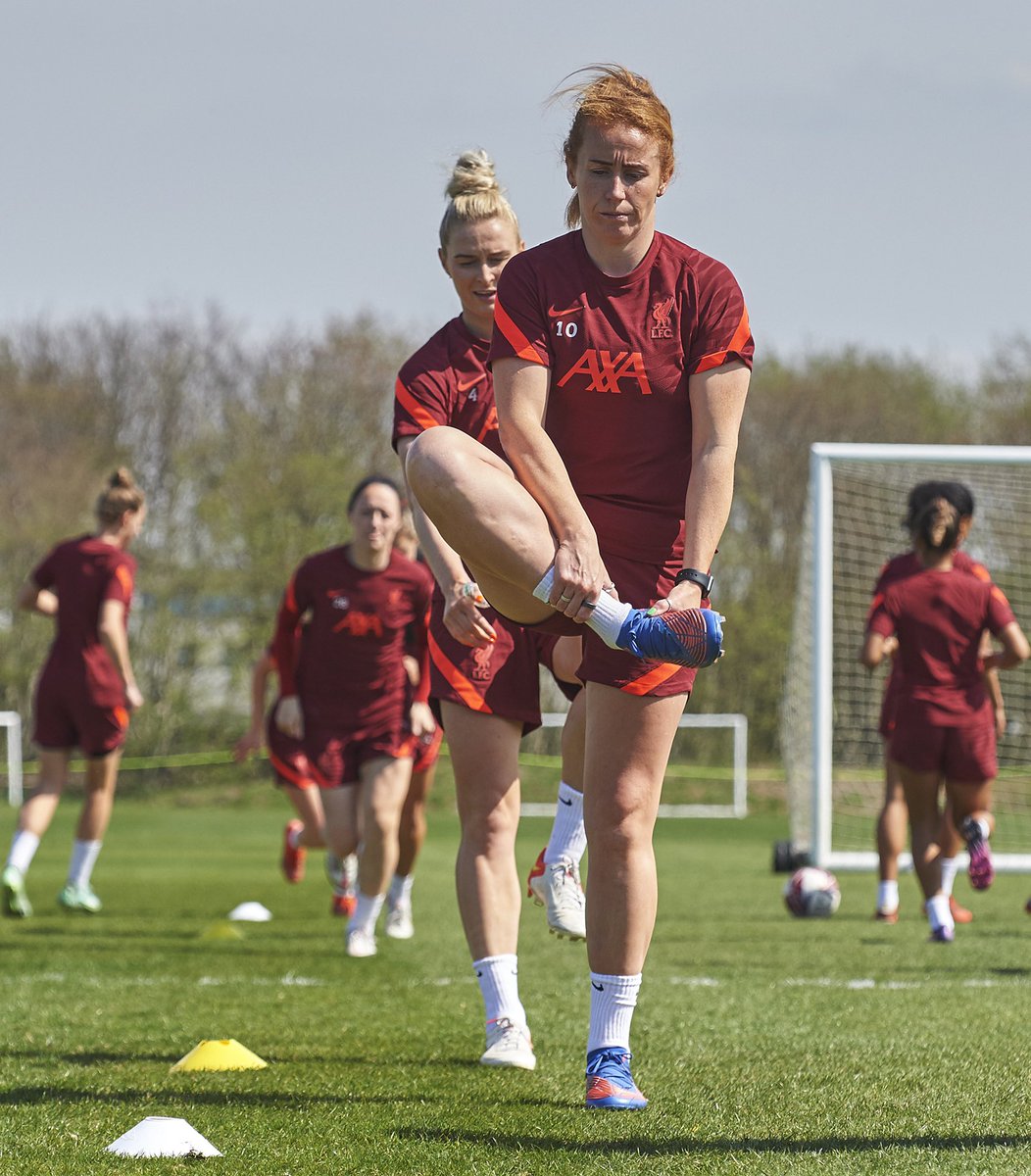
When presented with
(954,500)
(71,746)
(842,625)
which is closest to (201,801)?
(842,625)

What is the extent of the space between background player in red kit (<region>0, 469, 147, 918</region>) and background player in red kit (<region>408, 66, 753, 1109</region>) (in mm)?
6047

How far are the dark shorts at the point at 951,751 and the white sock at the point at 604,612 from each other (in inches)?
213

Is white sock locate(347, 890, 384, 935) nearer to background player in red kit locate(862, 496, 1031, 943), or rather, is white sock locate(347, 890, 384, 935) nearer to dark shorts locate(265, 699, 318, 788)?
dark shorts locate(265, 699, 318, 788)

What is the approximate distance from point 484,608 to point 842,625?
13517 millimetres

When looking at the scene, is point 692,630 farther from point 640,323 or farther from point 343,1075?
point 343,1075

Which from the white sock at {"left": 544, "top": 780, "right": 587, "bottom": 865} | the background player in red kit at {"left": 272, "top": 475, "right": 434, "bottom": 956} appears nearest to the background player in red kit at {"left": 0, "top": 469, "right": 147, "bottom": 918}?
the background player in red kit at {"left": 272, "top": 475, "right": 434, "bottom": 956}

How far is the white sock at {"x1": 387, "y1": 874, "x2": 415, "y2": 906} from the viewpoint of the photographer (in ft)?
28.5

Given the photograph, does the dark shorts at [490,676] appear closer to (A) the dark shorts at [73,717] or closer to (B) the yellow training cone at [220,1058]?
(B) the yellow training cone at [220,1058]

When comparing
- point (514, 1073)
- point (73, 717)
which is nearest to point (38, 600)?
point (73, 717)

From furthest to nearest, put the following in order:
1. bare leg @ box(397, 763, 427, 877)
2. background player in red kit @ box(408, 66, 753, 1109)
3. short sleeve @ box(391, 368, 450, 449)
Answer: bare leg @ box(397, 763, 427, 877), short sleeve @ box(391, 368, 450, 449), background player in red kit @ box(408, 66, 753, 1109)

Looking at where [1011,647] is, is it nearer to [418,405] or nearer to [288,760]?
[288,760]

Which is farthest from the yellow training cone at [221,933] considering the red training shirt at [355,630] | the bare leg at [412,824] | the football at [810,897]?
the football at [810,897]

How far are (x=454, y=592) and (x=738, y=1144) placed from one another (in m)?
1.44

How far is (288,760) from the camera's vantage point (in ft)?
30.6
